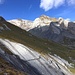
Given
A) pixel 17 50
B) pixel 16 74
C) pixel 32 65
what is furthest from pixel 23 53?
pixel 16 74

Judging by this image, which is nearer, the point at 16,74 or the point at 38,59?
the point at 16,74

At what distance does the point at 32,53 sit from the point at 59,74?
16204mm

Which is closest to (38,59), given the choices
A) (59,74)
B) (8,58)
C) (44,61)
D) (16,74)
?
(44,61)

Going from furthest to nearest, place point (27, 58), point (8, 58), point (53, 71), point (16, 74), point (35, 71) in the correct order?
point (53, 71)
point (27, 58)
point (35, 71)
point (8, 58)
point (16, 74)

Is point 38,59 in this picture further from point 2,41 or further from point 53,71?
point 2,41

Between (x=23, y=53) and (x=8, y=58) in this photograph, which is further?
(x=23, y=53)

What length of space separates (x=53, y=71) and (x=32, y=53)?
13321 millimetres

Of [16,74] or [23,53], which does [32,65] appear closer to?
[23,53]

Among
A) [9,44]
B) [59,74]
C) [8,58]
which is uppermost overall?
[9,44]

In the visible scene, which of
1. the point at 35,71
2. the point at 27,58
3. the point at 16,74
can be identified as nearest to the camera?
the point at 16,74

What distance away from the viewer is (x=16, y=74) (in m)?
42.0

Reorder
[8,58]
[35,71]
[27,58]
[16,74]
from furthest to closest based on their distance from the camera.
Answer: [27,58] → [35,71] → [8,58] → [16,74]

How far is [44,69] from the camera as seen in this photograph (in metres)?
99.9

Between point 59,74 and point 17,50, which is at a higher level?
point 17,50
